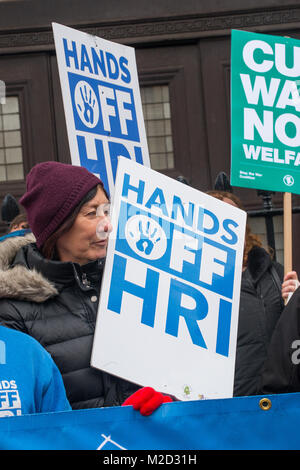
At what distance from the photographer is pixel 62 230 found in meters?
2.36

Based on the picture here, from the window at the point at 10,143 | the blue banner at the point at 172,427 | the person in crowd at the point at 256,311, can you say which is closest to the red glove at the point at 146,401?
the blue banner at the point at 172,427

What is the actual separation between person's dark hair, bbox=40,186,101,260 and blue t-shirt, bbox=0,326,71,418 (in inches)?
16.4

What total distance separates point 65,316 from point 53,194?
357mm

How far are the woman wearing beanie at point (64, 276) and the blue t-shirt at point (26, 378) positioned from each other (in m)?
0.16

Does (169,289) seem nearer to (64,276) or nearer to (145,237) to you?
(145,237)

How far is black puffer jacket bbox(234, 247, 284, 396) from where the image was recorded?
288 cm

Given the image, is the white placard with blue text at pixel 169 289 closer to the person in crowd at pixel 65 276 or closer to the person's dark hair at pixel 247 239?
the person in crowd at pixel 65 276

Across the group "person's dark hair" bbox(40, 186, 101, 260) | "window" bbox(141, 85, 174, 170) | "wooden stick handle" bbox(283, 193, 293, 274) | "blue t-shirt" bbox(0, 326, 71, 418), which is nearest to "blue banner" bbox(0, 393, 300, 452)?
"blue t-shirt" bbox(0, 326, 71, 418)

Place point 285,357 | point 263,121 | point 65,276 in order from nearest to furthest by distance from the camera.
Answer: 1. point 285,357
2. point 65,276
3. point 263,121

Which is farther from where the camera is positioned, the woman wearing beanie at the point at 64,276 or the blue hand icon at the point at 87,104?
the blue hand icon at the point at 87,104

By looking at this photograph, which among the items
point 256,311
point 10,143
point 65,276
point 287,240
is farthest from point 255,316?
point 10,143

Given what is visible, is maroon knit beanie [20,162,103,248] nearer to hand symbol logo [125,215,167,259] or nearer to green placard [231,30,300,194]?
hand symbol logo [125,215,167,259]

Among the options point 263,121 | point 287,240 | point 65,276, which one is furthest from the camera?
point 263,121

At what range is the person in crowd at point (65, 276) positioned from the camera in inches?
87.0
